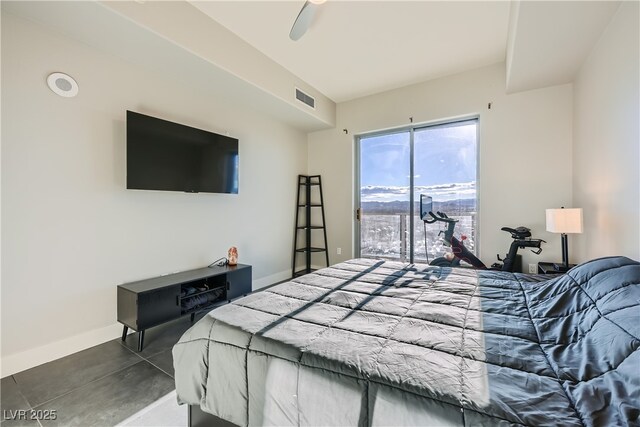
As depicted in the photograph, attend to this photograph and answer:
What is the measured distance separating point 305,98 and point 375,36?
1377 millimetres

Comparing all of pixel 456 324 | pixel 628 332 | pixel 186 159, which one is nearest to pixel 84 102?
pixel 186 159

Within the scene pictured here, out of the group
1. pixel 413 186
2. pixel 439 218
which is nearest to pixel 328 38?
pixel 413 186

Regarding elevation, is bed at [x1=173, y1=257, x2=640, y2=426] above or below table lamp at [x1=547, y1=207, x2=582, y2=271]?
below

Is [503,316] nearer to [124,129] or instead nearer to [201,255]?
[201,255]

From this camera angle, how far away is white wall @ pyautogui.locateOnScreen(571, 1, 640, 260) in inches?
73.5

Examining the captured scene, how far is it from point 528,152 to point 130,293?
449 cm

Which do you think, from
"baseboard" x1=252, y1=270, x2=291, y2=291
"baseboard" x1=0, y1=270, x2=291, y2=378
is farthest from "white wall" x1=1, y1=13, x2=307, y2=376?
"baseboard" x1=252, y1=270, x2=291, y2=291

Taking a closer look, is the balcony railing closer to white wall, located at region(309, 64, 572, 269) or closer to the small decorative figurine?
white wall, located at region(309, 64, 572, 269)

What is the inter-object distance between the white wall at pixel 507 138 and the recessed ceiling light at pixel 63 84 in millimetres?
3663

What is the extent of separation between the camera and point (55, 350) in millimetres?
2223

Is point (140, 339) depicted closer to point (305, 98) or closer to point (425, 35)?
point (305, 98)

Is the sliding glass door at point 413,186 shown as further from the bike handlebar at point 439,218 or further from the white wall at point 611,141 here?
the white wall at point 611,141

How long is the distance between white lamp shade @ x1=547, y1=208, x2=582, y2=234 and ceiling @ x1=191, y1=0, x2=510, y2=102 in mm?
1909

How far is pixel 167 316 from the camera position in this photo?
2549mm
